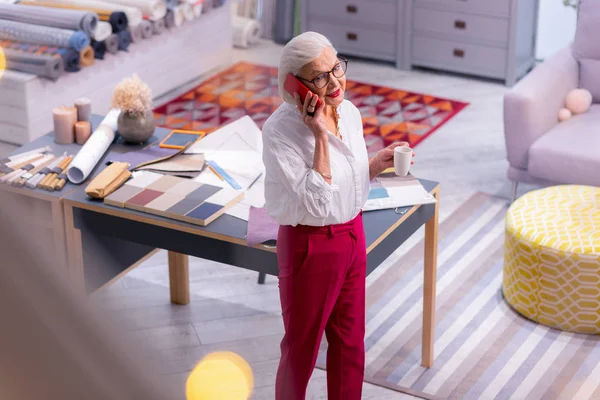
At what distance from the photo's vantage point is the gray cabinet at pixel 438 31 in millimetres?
5797

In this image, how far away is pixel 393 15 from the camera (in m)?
6.18

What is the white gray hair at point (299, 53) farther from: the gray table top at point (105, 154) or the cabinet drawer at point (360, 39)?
the cabinet drawer at point (360, 39)

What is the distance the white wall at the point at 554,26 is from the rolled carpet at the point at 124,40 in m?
2.98

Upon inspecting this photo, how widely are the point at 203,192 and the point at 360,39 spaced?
3.99 meters

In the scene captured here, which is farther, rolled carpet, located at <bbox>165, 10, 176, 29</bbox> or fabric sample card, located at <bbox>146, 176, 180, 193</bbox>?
rolled carpet, located at <bbox>165, 10, 176, 29</bbox>

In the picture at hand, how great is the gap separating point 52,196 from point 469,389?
1497 mm

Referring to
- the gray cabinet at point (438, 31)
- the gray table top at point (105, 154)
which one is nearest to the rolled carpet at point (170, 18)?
the gray cabinet at point (438, 31)

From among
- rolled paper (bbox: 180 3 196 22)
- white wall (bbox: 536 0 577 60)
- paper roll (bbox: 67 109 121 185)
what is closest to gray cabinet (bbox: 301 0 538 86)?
white wall (bbox: 536 0 577 60)

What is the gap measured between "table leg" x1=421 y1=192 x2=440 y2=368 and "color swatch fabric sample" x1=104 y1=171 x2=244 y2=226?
2.08 ft

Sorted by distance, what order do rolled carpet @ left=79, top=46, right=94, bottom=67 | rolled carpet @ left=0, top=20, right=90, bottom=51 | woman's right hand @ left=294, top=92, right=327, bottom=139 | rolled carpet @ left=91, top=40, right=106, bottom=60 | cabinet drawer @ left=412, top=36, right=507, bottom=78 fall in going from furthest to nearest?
cabinet drawer @ left=412, top=36, right=507, bottom=78 < rolled carpet @ left=91, top=40, right=106, bottom=60 < rolled carpet @ left=79, top=46, right=94, bottom=67 < rolled carpet @ left=0, top=20, right=90, bottom=51 < woman's right hand @ left=294, top=92, right=327, bottom=139

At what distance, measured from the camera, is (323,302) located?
209 centimetres

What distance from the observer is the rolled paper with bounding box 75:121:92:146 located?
9.97 feet

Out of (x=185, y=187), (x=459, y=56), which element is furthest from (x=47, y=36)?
(x=459, y=56)

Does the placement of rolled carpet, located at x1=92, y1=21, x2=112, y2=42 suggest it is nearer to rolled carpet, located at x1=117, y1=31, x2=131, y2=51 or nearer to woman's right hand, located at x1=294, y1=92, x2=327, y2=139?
A: rolled carpet, located at x1=117, y1=31, x2=131, y2=51
